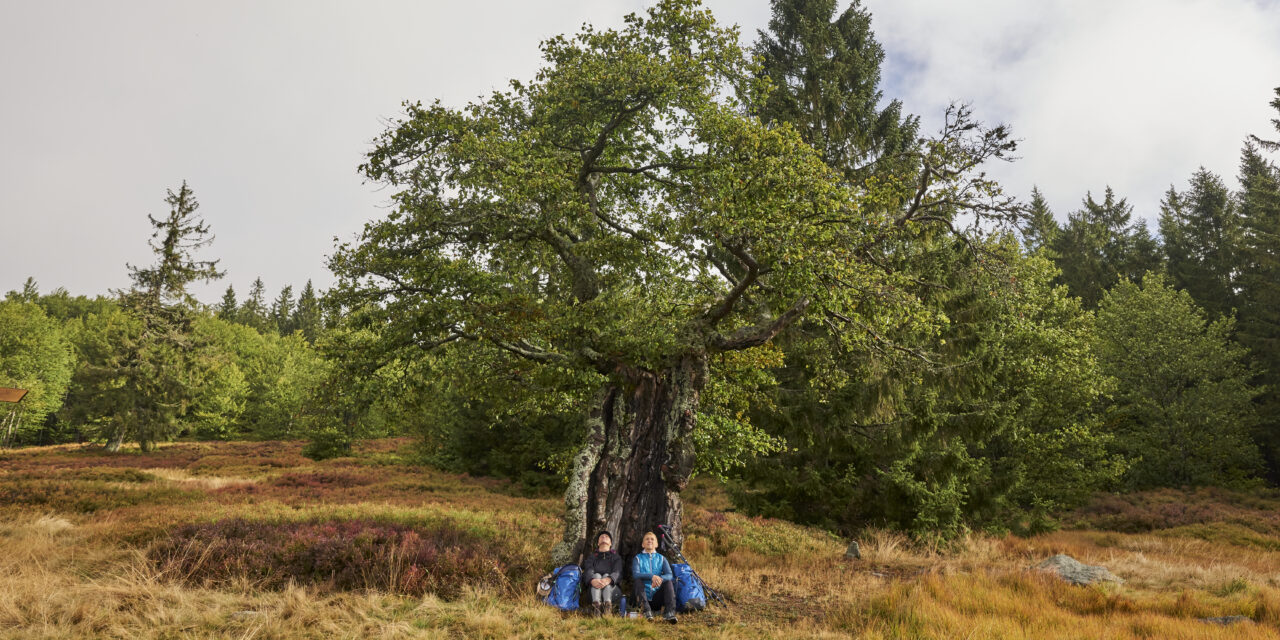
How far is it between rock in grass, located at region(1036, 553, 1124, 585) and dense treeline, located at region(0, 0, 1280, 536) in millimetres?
4221

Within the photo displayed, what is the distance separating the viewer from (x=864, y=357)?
1291cm

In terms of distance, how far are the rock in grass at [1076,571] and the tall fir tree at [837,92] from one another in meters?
11.1

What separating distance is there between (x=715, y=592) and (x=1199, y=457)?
32732 millimetres

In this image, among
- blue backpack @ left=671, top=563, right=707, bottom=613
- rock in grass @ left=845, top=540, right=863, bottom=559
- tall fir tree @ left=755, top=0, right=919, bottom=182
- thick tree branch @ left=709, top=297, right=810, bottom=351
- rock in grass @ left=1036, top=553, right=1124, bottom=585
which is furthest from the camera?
tall fir tree @ left=755, top=0, right=919, bottom=182

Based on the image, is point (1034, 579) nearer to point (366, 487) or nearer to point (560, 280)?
point (560, 280)

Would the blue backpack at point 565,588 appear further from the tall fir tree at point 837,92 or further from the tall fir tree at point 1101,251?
the tall fir tree at point 1101,251

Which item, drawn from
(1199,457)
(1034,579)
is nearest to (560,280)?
(1034,579)

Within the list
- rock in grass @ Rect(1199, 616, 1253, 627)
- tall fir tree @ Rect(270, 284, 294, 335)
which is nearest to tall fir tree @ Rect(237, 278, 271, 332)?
tall fir tree @ Rect(270, 284, 294, 335)

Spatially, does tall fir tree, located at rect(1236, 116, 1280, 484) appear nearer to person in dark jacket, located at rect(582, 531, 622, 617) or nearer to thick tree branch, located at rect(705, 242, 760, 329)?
thick tree branch, located at rect(705, 242, 760, 329)

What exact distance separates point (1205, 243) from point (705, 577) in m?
47.8

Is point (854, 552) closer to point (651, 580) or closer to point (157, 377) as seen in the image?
point (651, 580)

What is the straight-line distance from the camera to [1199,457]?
28.6m

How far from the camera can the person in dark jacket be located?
8.23 m

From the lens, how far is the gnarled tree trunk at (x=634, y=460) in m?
9.55
